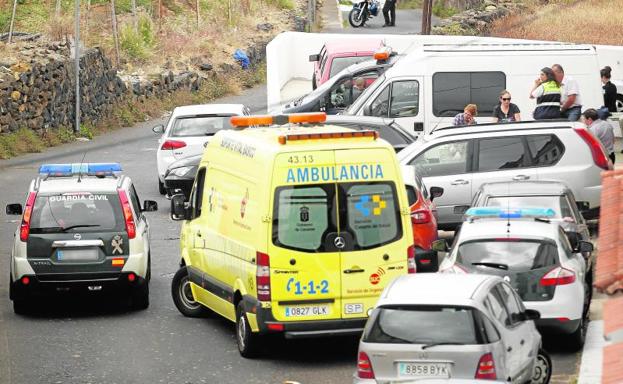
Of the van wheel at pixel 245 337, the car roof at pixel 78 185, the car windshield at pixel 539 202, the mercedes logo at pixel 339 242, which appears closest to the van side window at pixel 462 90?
the car windshield at pixel 539 202

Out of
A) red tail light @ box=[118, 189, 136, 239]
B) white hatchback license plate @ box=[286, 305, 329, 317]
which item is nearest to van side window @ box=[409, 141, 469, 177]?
red tail light @ box=[118, 189, 136, 239]

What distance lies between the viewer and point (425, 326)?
39.6 ft

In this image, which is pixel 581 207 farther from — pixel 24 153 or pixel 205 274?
pixel 24 153

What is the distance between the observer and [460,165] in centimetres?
2148

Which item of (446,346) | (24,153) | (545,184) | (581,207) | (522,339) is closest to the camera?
(446,346)

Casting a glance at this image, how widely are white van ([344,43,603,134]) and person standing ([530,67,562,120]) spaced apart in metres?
0.80

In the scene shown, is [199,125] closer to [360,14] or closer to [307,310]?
[307,310]

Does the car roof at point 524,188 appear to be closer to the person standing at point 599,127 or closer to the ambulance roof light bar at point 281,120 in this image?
the ambulance roof light bar at point 281,120

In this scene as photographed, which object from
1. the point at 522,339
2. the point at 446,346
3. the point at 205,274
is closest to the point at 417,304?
the point at 446,346

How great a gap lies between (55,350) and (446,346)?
5894 mm

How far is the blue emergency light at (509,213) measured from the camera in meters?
16.4

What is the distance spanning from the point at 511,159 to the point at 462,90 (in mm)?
4438

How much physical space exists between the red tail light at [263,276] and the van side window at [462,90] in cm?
1098

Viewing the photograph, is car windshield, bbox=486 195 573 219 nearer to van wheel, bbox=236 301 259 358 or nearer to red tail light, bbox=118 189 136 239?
van wheel, bbox=236 301 259 358
